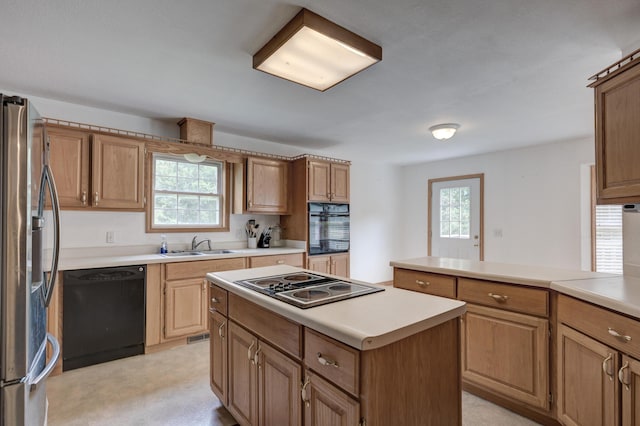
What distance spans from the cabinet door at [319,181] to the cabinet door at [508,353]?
8.17 feet

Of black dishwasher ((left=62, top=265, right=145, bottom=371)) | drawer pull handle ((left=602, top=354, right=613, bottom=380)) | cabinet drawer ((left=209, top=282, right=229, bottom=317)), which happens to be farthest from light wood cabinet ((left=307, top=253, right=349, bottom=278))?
drawer pull handle ((left=602, top=354, right=613, bottom=380))

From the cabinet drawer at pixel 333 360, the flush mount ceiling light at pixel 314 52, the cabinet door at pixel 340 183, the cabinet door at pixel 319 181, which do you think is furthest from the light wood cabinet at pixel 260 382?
the cabinet door at pixel 340 183

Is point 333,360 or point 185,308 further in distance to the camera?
point 185,308

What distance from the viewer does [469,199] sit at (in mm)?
5145

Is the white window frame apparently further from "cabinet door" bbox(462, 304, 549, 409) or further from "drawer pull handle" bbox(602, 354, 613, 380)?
"drawer pull handle" bbox(602, 354, 613, 380)

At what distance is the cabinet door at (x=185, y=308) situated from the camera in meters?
2.99

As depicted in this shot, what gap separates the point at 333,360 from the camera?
1.09 metres

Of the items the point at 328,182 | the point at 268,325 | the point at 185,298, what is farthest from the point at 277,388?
the point at 328,182

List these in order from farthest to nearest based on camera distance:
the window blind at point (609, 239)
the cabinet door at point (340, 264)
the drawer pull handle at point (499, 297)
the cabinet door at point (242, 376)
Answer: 1. the cabinet door at point (340, 264)
2. the window blind at point (609, 239)
3. the drawer pull handle at point (499, 297)
4. the cabinet door at point (242, 376)

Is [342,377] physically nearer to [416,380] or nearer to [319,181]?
[416,380]

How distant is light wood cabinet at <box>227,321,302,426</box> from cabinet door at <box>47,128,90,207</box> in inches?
82.6

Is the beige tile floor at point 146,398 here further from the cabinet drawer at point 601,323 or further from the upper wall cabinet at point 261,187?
the upper wall cabinet at point 261,187

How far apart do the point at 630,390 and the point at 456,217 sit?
4210mm

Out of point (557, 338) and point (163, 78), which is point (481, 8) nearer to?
point (557, 338)
